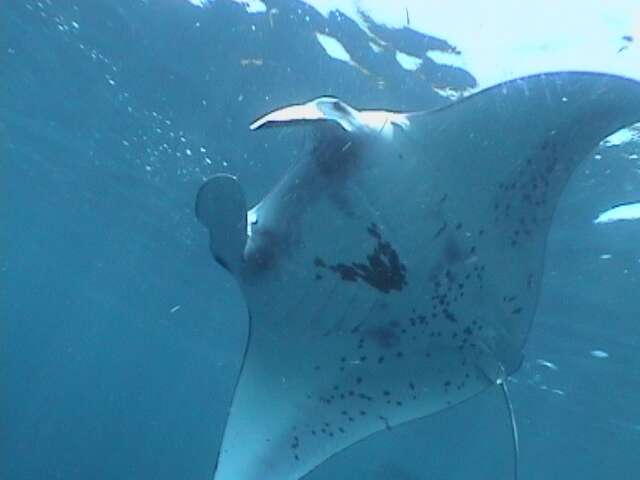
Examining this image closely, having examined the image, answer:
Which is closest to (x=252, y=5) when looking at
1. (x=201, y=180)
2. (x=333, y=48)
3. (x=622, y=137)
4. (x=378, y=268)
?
(x=333, y=48)

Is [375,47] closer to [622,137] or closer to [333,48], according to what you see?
[333,48]

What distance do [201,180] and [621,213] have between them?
369 inches

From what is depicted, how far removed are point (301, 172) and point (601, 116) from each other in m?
1.49

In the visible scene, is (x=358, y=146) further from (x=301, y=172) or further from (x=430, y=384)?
(x=430, y=384)

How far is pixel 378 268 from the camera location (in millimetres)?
3447

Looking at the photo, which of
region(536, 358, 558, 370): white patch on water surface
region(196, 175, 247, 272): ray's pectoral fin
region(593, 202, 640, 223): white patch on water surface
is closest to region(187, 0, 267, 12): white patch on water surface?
region(593, 202, 640, 223): white patch on water surface

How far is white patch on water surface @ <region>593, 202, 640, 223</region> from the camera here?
1031 centimetres

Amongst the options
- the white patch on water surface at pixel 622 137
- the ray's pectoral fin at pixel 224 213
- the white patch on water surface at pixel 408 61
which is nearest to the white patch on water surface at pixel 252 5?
the white patch on water surface at pixel 408 61

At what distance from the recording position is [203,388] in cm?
5725

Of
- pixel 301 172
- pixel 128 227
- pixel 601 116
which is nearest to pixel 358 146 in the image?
pixel 301 172

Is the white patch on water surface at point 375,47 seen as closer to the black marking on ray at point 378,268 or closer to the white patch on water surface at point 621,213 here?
the white patch on water surface at point 621,213

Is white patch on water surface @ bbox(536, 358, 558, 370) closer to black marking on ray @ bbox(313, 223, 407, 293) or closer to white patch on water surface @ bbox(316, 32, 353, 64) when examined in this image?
white patch on water surface @ bbox(316, 32, 353, 64)

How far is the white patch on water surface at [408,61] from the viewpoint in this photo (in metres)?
9.02

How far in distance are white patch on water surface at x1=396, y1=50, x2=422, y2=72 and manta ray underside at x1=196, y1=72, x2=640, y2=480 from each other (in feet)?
19.2
